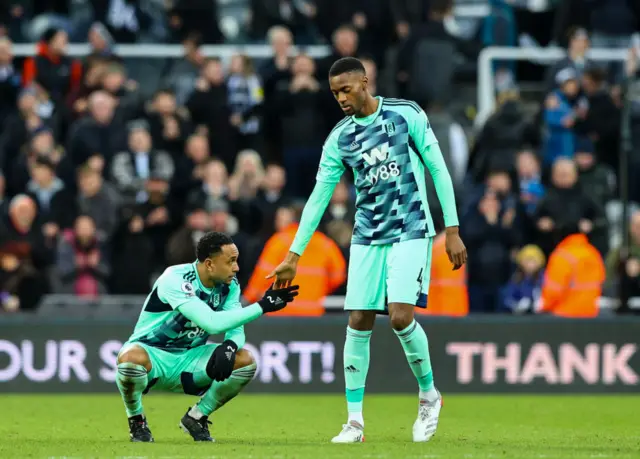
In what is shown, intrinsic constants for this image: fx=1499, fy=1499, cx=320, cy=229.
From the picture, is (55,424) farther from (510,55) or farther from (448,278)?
(510,55)

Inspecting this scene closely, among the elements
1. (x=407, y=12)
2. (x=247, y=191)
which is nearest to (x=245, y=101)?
(x=247, y=191)

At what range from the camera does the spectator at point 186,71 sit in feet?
60.0

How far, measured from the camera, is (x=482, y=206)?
15.9 meters

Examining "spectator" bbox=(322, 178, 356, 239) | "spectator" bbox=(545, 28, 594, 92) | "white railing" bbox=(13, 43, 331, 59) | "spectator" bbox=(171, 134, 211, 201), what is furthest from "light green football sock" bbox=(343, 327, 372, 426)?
"white railing" bbox=(13, 43, 331, 59)

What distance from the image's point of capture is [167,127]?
1731 cm

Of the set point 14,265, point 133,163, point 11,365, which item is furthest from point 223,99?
point 11,365

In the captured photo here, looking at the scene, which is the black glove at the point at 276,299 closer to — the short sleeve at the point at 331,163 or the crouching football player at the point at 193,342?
the crouching football player at the point at 193,342

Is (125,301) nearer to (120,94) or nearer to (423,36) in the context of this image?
(120,94)

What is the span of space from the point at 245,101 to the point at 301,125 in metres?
0.94

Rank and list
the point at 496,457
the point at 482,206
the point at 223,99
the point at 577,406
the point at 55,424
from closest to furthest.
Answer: the point at 496,457
the point at 55,424
the point at 577,406
the point at 482,206
the point at 223,99

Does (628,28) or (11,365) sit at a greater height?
(628,28)

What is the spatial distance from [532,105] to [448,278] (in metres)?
3.86

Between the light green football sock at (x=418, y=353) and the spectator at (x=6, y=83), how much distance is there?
31.2 ft

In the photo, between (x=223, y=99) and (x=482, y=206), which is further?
(x=223, y=99)
